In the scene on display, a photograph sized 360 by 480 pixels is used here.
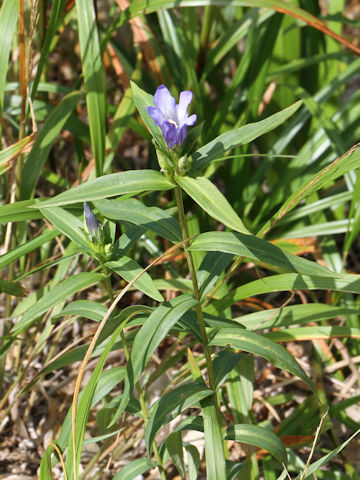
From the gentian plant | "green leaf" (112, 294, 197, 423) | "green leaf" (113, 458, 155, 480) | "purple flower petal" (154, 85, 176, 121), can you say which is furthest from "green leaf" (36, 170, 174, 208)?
"green leaf" (113, 458, 155, 480)

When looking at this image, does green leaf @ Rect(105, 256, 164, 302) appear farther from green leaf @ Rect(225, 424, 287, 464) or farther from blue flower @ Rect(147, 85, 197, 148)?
green leaf @ Rect(225, 424, 287, 464)

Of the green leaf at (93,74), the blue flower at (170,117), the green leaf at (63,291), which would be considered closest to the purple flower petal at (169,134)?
the blue flower at (170,117)

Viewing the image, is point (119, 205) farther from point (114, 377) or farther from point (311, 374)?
point (311, 374)

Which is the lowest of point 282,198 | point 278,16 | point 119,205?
point 282,198

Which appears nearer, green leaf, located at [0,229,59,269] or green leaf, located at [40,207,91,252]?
green leaf, located at [40,207,91,252]

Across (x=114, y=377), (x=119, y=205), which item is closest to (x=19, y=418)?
(x=114, y=377)

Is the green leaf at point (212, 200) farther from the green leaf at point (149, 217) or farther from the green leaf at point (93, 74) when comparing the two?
the green leaf at point (93, 74)
